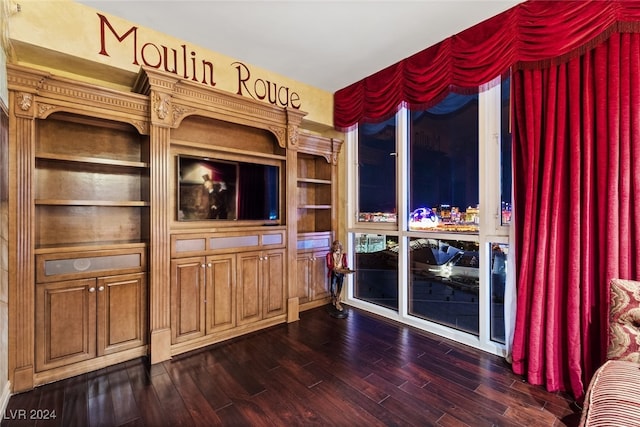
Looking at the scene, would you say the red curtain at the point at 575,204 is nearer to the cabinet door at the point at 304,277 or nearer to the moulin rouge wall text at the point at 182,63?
the cabinet door at the point at 304,277

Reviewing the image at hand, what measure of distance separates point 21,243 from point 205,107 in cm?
173

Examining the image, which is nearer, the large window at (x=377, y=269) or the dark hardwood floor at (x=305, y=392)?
the dark hardwood floor at (x=305, y=392)

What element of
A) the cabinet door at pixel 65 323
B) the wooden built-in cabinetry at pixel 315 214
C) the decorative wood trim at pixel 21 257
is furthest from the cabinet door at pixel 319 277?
the decorative wood trim at pixel 21 257

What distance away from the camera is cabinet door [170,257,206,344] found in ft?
8.36

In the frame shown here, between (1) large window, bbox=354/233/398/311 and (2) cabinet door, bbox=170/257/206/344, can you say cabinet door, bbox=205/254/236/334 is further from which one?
(1) large window, bbox=354/233/398/311

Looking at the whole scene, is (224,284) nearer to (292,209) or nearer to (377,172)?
(292,209)

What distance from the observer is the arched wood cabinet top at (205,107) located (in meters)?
2.42

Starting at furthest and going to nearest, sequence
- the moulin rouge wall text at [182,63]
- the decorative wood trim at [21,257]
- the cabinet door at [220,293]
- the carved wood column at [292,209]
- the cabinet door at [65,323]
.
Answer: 1. the carved wood column at [292,209]
2. the cabinet door at [220,293]
3. the moulin rouge wall text at [182,63]
4. the cabinet door at [65,323]
5. the decorative wood trim at [21,257]

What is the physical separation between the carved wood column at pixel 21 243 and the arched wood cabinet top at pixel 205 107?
77 centimetres

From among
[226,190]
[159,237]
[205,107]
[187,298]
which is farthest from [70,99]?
[187,298]

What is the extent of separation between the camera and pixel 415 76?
2863 mm

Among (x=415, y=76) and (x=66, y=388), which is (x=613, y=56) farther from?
(x=66, y=388)

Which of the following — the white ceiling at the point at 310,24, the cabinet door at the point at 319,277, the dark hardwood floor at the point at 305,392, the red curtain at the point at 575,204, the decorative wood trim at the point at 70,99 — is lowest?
the dark hardwood floor at the point at 305,392

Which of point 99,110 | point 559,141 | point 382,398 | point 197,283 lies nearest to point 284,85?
point 99,110
